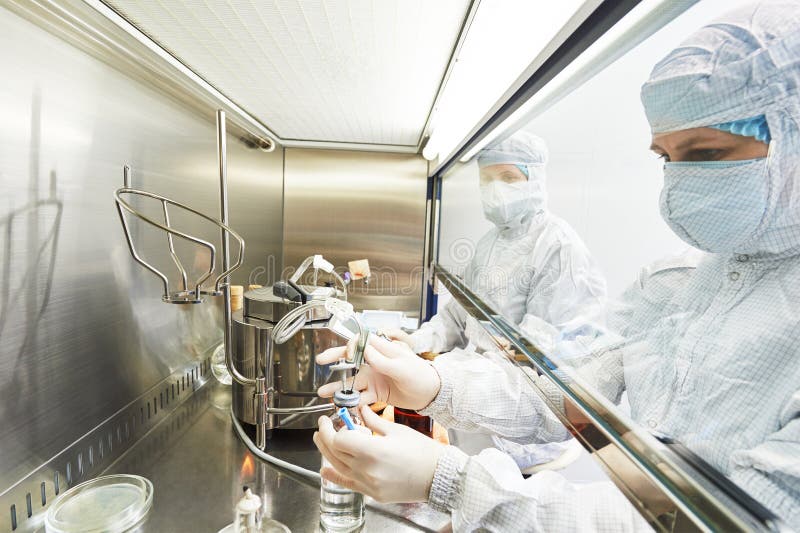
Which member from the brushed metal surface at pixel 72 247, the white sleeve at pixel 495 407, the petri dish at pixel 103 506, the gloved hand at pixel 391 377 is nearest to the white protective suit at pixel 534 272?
the white sleeve at pixel 495 407

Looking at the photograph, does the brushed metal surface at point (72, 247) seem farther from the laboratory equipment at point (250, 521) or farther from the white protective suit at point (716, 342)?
the white protective suit at point (716, 342)

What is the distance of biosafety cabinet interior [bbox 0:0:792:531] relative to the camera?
529 mm

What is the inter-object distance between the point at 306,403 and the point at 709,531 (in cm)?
92

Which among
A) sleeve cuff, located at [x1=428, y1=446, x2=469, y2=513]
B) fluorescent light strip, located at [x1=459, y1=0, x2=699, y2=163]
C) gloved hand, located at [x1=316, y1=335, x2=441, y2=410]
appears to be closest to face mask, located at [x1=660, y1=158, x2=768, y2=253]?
fluorescent light strip, located at [x1=459, y1=0, x2=699, y2=163]

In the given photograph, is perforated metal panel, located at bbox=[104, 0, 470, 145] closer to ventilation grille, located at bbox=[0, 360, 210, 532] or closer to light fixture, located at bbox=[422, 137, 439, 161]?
light fixture, located at bbox=[422, 137, 439, 161]

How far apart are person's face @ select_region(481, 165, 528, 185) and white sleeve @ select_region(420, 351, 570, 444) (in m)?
0.52

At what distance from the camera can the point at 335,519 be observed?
2.60 ft

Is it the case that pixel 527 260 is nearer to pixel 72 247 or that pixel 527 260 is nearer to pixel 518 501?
pixel 518 501

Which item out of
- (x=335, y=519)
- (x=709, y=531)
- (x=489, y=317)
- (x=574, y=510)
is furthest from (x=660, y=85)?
(x=335, y=519)

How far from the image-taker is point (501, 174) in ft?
3.80

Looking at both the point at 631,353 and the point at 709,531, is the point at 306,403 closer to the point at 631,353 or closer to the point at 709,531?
the point at 631,353

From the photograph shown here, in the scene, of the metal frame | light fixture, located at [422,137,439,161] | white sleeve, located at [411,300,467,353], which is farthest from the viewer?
light fixture, located at [422,137,439,161]

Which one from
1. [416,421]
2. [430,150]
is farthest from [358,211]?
[416,421]

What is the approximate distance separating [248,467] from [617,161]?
1.03 metres
